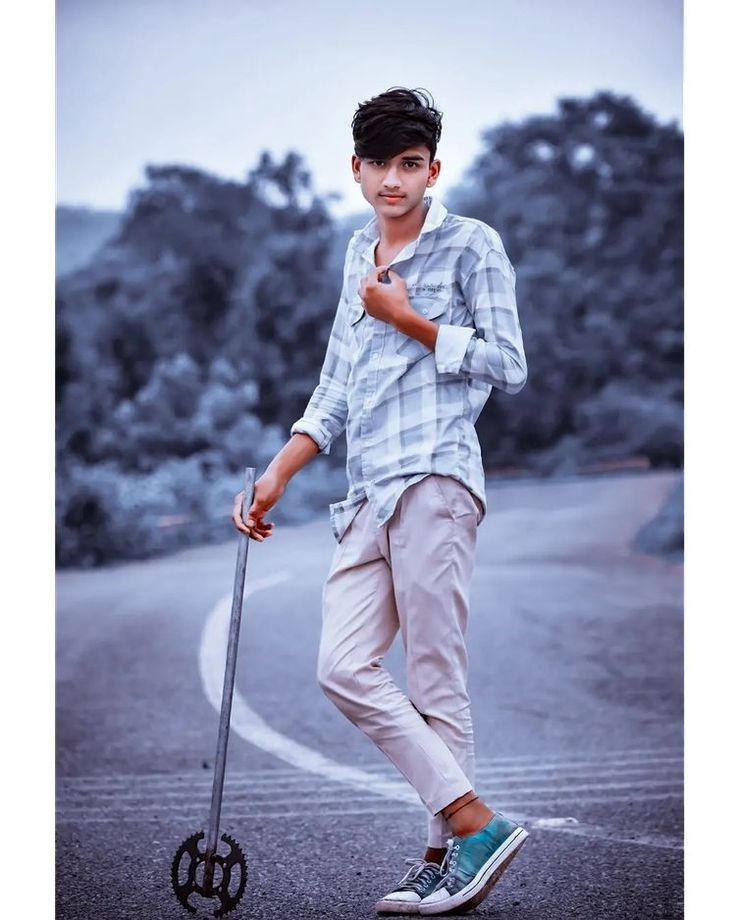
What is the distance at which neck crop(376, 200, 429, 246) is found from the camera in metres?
2.73

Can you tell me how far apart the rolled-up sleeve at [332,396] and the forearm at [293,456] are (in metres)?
0.01

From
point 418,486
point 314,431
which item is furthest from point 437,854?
point 314,431

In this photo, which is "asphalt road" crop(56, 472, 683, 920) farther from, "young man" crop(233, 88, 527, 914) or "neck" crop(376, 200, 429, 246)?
"neck" crop(376, 200, 429, 246)

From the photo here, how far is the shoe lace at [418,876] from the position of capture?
264cm

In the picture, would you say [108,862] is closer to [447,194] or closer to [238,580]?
[238,580]

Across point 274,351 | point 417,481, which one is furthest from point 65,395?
point 417,481

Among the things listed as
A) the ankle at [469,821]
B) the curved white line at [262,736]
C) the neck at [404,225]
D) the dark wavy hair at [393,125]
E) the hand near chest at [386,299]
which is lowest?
the curved white line at [262,736]

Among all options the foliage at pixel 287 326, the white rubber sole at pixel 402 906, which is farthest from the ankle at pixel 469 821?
the foliage at pixel 287 326

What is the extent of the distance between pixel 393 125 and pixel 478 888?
1287 millimetres

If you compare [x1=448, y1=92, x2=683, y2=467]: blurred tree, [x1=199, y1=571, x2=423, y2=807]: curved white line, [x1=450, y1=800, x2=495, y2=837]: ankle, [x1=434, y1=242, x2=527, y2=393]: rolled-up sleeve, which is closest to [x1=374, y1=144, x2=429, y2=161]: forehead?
[x1=434, y1=242, x2=527, y2=393]: rolled-up sleeve

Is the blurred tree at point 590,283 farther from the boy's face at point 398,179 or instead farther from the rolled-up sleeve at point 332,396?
the boy's face at point 398,179

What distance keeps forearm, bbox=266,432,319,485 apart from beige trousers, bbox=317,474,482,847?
0.16 m

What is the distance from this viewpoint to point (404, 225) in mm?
2734

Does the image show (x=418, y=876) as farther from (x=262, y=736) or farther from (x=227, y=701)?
(x=262, y=736)
